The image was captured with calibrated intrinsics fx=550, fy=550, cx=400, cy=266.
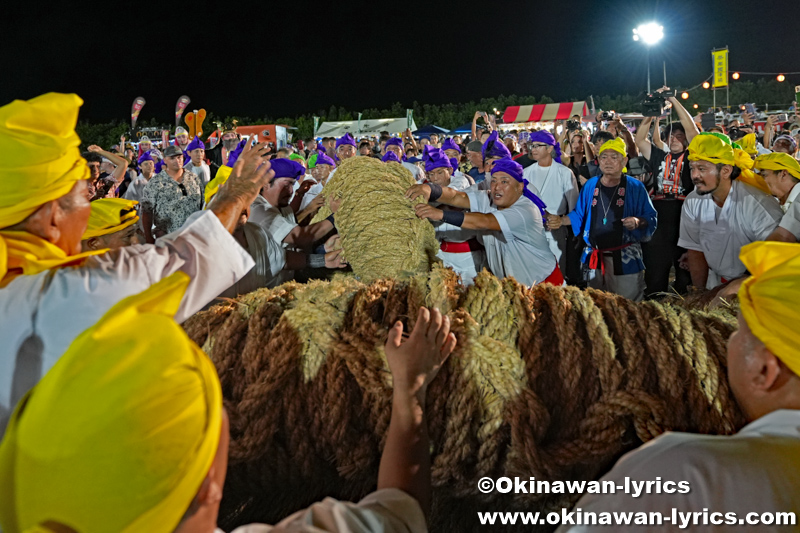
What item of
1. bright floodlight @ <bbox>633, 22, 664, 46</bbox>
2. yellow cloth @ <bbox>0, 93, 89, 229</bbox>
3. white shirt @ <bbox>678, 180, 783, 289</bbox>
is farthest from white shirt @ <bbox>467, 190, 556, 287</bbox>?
bright floodlight @ <bbox>633, 22, 664, 46</bbox>

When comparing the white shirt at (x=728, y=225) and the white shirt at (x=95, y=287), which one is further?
the white shirt at (x=728, y=225)

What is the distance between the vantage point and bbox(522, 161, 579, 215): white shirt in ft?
19.2

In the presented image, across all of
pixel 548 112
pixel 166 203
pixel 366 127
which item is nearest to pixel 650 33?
pixel 548 112

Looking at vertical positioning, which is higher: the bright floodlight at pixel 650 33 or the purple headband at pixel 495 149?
the bright floodlight at pixel 650 33

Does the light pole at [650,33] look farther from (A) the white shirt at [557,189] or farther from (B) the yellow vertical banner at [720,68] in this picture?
(A) the white shirt at [557,189]

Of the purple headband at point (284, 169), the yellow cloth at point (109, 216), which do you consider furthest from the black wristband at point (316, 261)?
the yellow cloth at point (109, 216)

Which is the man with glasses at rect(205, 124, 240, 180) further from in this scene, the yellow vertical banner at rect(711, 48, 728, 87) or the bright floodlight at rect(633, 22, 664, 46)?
the yellow vertical banner at rect(711, 48, 728, 87)

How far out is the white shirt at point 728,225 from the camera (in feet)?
12.8

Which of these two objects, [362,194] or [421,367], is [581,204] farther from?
[421,367]

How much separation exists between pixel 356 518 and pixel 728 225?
4.03 metres

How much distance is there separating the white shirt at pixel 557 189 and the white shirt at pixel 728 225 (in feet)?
4.84

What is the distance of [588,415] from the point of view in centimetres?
153

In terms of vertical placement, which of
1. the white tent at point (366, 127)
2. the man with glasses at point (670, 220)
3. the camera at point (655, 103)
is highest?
the white tent at point (366, 127)

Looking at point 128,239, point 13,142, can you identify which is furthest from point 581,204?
point 13,142
